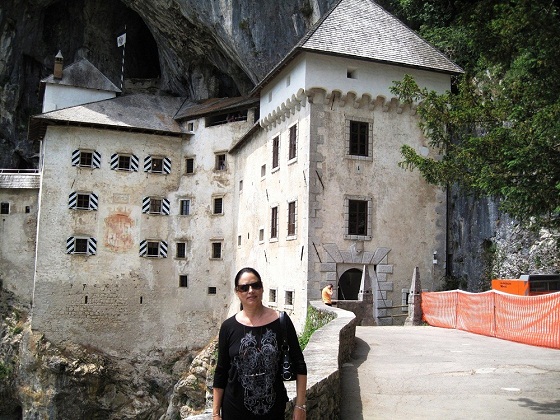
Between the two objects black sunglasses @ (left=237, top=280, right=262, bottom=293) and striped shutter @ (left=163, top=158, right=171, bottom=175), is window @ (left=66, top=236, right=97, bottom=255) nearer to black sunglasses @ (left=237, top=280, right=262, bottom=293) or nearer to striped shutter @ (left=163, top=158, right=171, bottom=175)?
striped shutter @ (left=163, top=158, right=171, bottom=175)

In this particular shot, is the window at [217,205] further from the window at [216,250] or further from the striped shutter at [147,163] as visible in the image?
the striped shutter at [147,163]

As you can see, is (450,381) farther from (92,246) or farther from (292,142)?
(92,246)

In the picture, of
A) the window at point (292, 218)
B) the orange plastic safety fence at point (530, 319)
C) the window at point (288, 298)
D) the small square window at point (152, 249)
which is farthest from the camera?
the small square window at point (152, 249)

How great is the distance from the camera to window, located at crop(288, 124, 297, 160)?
2289cm

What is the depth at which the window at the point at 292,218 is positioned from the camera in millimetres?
22547

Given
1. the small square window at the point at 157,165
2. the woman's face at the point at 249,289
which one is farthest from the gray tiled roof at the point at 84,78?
the woman's face at the point at 249,289

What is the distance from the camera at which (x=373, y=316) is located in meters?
20.0

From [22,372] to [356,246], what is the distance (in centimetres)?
1989

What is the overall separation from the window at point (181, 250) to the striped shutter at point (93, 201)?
4529 mm

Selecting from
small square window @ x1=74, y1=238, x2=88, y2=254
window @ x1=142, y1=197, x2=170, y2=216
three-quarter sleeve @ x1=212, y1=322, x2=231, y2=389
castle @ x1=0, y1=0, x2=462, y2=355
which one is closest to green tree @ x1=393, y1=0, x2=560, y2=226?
three-quarter sleeve @ x1=212, y1=322, x2=231, y2=389

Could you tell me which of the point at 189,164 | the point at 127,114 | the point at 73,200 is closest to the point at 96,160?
the point at 73,200

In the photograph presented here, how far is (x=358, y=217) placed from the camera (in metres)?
21.8

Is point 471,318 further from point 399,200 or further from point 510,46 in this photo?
point 510,46

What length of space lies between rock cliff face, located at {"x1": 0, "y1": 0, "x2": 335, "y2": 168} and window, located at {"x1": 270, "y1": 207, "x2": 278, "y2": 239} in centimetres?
814
